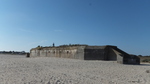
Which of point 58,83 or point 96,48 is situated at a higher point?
point 96,48

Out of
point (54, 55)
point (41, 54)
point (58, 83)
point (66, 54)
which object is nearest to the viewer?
point (58, 83)

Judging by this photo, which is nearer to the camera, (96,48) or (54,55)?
(96,48)

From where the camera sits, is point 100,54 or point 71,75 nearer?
point 71,75

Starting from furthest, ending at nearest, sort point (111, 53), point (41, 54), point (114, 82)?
1. point (41, 54)
2. point (111, 53)
3. point (114, 82)

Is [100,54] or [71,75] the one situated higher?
[100,54]

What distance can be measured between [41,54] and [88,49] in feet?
44.0

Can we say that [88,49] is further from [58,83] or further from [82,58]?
[58,83]

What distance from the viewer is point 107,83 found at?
6.86 m

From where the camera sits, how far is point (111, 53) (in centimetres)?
1919

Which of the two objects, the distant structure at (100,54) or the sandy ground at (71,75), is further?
the distant structure at (100,54)

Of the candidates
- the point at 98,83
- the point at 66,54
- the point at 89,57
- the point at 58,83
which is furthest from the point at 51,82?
the point at 66,54

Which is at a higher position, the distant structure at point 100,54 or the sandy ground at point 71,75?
the distant structure at point 100,54

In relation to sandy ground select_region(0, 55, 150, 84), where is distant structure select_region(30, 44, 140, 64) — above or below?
above

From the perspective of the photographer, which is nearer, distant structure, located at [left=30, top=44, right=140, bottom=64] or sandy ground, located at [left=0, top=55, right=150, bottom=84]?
sandy ground, located at [left=0, top=55, right=150, bottom=84]
